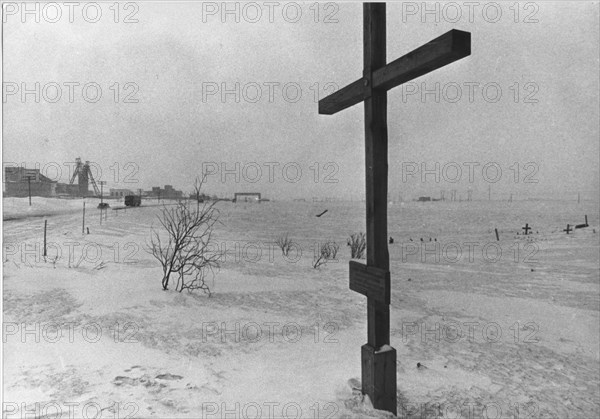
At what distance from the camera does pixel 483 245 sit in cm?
1226

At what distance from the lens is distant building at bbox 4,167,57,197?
5895 mm

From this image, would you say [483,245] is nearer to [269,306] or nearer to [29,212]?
[269,306]

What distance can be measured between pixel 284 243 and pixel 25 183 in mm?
5635

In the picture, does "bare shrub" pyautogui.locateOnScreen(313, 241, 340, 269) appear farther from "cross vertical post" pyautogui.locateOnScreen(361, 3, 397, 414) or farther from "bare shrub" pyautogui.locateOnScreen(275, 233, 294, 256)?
"cross vertical post" pyautogui.locateOnScreen(361, 3, 397, 414)

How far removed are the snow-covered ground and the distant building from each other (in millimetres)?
604

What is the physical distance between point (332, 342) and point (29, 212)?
7779 mm

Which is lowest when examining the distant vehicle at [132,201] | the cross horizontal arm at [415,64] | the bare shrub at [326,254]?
the bare shrub at [326,254]

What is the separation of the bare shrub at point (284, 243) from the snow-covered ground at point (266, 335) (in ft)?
1.30

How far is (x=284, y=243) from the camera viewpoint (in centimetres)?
969

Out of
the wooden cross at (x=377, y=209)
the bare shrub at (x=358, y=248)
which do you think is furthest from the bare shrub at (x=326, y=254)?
the wooden cross at (x=377, y=209)

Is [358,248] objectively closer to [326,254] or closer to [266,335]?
[326,254]

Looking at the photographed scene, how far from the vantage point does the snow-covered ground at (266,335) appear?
316 centimetres

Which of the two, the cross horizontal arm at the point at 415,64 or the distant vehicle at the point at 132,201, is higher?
the cross horizontal arm at the point at 415,64

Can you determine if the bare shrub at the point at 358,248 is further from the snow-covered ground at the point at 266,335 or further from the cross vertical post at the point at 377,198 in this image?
the cross vertical post at the point at 377,198
